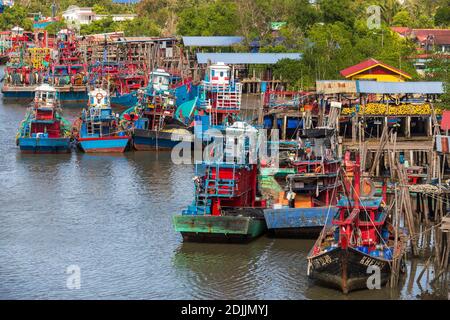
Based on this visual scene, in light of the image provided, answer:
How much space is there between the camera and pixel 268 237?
145 feet

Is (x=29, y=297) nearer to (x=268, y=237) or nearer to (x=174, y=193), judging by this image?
(x=268, y=237)

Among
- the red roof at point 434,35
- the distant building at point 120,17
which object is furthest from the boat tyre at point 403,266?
the distant building at point 120,17

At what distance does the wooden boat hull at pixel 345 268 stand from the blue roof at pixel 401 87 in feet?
90.6

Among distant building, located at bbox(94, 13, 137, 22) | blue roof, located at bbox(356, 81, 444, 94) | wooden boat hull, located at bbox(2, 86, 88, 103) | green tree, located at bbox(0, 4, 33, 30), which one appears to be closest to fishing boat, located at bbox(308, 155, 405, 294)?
blue roof, located at bbox(356, 81, 444, 94)

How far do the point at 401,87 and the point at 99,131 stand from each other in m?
18.7

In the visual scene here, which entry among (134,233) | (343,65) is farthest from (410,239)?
(343,65)

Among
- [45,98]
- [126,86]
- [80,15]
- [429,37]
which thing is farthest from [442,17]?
[80,15]

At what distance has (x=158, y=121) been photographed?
69938 mm

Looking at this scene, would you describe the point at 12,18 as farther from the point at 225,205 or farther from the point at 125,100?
the point at 225,205

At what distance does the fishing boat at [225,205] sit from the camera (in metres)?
42.4

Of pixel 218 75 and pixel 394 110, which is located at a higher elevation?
pixel 218 75

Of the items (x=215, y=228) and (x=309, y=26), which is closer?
(x=215, y=228)

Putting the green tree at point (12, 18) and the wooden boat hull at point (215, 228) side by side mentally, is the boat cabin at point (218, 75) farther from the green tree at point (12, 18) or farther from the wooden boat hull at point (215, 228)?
the green tree at point (12, 18)
